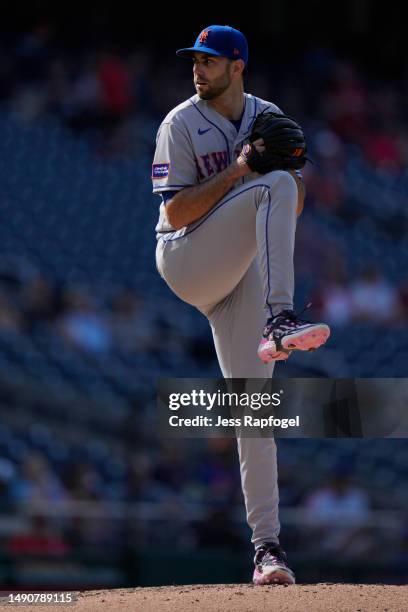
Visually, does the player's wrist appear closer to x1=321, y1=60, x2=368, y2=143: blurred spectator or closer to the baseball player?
the baseball player

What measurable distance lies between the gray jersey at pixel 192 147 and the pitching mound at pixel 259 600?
1188 millimetres

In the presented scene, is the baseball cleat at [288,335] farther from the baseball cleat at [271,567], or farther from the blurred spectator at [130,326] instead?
the blurred spectator at [130,326]

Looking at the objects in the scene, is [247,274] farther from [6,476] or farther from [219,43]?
[6,476]

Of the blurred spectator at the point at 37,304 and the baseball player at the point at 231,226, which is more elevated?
the blurred spectator at the point at 37,304

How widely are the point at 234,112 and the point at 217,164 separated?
24 cm

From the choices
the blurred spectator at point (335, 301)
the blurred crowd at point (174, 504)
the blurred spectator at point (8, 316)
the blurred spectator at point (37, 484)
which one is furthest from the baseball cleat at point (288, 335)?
the blurred spectator at point (335, 301)

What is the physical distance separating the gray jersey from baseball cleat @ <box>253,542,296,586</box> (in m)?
1.10

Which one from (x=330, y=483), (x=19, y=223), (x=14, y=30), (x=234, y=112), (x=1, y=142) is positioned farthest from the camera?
(x=14, y=30)

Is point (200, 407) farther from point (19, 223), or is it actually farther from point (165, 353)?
point (19, 223)

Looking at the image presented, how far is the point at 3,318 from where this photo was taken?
25.3 feet

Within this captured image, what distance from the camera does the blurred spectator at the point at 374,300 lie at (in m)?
8.83

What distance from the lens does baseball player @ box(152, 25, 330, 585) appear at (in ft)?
10.9

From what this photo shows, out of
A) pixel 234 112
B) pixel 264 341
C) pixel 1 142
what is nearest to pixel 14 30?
pixel 1 142

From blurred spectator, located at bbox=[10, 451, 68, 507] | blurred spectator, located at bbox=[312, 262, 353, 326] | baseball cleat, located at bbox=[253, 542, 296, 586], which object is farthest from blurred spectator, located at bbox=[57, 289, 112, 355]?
baseball cleat, located at bbox=[253, 542, 296, 586]
